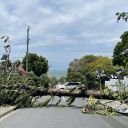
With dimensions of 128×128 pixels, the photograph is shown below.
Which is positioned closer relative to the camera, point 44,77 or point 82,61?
point 44,77

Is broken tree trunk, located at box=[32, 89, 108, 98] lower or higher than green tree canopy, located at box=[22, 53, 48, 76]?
lower

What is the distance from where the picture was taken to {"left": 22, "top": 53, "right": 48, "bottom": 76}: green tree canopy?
8956 centimetres

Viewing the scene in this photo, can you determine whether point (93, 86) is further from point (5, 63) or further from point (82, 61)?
point (82, 61)

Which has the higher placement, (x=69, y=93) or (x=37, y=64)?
(x=37, y=64)

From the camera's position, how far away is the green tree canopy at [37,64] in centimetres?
8956

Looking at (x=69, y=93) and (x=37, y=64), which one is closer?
(x=69, y=93)

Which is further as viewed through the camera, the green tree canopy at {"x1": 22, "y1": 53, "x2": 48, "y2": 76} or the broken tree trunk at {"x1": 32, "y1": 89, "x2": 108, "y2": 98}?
the green tree canopy at {"x1": 22, "y1": 53, "x2": 48, "y2": 76}

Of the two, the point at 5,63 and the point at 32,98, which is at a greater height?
the point at 5,63

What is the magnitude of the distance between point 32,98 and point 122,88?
6.78 meters

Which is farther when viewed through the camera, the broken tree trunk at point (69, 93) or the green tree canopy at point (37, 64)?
the green tree canopy at point (37, 64)

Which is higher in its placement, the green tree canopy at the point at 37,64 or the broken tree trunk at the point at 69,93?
the green tree canopy at the point at 37,64

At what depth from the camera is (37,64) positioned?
90.9 m

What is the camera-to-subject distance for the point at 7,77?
30.9 metres

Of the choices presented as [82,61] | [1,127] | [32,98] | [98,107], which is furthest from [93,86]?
[82,61]
